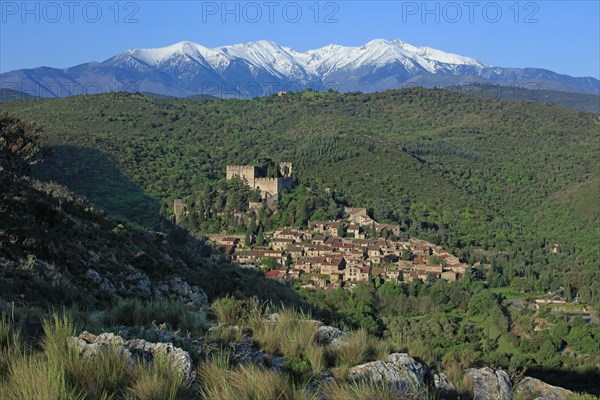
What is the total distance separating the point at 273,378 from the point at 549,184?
57080 mm

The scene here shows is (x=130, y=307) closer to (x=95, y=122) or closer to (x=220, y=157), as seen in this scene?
(x=220, y=157)

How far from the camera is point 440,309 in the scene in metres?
26.6

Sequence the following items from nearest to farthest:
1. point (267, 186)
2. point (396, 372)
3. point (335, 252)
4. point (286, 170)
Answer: point (396, 372) < point (335, 252) < point (267, 186) < point (286, 170)

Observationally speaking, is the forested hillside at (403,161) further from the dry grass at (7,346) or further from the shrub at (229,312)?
the dry grass at (7,346)

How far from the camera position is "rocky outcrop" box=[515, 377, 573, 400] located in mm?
4598

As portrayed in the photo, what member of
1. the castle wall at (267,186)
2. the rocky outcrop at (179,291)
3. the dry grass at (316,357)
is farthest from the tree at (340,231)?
the dry grass at (316,357)

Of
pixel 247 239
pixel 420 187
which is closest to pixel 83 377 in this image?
pixel 247 239

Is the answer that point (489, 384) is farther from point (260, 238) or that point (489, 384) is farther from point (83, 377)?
point (260, 238)

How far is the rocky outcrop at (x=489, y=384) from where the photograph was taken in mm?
4414

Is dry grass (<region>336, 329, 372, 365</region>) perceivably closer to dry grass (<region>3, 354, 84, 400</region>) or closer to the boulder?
the boulder

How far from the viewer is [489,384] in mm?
4598

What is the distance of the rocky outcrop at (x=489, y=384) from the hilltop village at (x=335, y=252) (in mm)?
22420

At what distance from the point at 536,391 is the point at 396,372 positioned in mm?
1205

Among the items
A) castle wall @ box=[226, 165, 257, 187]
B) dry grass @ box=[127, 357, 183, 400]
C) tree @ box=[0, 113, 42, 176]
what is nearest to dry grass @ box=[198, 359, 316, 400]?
dry grass @ box=[127, 357, 183, 400]
